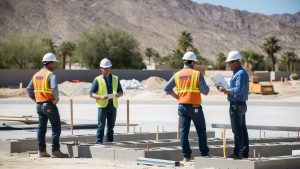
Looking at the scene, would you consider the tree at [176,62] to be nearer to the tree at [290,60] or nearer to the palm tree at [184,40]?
Answer: the palm tree at [184,40]

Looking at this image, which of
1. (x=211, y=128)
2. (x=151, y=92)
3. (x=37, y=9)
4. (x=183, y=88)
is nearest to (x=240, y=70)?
(x=183, y=88)

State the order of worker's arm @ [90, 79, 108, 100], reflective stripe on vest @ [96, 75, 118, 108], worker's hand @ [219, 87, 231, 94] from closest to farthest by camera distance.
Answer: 1. worker's hand @ [219, 87, 231, 94]
2. worker's arm @ [90, 79, 108, 100]
3. reflective stripe on vest @ [96, 75, 118, 108]

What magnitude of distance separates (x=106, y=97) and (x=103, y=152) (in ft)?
5.15

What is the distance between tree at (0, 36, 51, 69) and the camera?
85500 millimetres

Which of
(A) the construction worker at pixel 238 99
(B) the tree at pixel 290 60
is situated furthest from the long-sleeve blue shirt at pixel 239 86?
(B) the tree at pixel 290 60

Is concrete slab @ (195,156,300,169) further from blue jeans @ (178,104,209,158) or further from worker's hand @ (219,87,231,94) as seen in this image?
worker's hand @ (219,87,231,94)

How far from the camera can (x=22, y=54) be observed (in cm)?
8625

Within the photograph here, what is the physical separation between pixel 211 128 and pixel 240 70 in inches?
381

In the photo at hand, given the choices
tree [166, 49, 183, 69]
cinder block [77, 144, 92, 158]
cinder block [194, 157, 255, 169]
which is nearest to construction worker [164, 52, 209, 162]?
cinder block [194, 157, 255, 169]

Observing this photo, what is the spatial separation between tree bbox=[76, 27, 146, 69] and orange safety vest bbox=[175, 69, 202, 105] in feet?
256

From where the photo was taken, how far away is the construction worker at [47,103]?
13.2 metres

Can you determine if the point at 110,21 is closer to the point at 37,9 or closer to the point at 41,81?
the point at 37,9

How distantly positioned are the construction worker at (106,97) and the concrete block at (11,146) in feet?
5.31

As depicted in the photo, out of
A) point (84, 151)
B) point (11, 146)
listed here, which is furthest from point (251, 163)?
point (11, 146)
